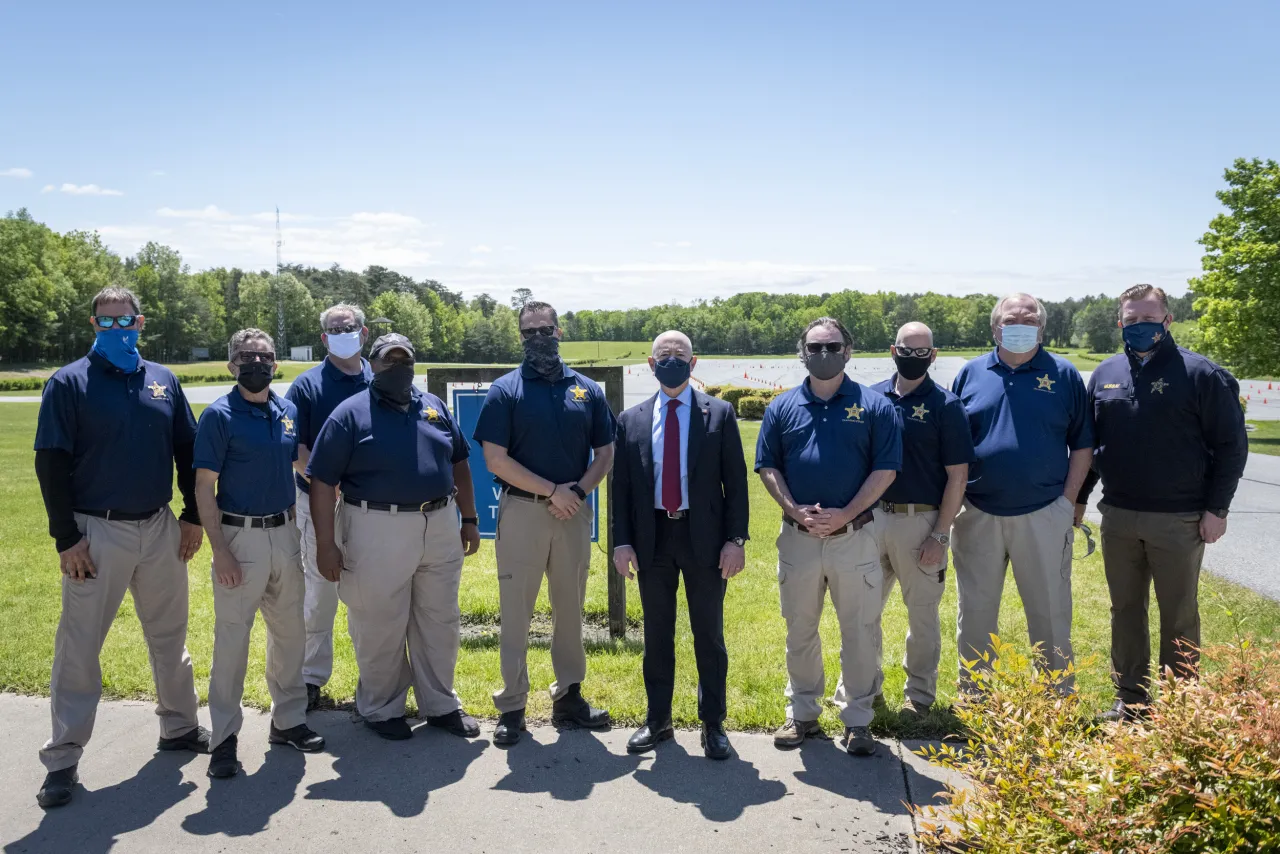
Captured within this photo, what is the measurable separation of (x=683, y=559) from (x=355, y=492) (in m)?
2.02

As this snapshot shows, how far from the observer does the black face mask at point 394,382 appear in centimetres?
526

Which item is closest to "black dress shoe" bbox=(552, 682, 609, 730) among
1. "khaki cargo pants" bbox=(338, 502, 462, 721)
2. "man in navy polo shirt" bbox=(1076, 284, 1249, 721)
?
"khaki cargo pants" bbox=(338, 502, 462, 721)

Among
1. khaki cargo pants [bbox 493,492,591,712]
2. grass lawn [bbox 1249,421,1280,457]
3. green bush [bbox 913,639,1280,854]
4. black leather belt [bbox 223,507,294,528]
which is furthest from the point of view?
grass lawn [bbox 1249,421,1280,457]

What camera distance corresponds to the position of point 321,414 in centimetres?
596

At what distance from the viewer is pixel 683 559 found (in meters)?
5.21

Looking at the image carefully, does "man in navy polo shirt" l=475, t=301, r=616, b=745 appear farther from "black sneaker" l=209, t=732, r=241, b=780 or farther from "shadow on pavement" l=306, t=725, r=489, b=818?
"black sneaker" l=209, t=732, r=241, b=780

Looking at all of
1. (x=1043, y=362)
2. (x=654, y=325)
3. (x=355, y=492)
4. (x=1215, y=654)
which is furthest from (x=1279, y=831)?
(x=654, y=325)

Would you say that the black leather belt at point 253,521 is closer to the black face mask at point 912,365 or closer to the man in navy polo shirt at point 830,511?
the man in navy polo shirt at point 830,511

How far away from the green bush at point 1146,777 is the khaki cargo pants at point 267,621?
3813mm

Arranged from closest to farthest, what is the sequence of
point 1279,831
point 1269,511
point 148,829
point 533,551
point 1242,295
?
point 1279,831 → point 148,829 → point 533,551 → point 1269,511 → point 1242,295

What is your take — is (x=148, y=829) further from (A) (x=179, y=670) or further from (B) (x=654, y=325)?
(B) (x=654, y=325)

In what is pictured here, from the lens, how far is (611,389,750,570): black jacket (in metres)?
5.14

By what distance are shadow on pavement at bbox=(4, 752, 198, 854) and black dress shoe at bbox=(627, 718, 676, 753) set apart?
2.43 meters

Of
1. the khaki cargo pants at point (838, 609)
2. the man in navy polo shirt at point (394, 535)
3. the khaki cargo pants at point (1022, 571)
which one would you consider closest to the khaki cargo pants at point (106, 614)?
the man in navy polo shirt at point (394, 535)
